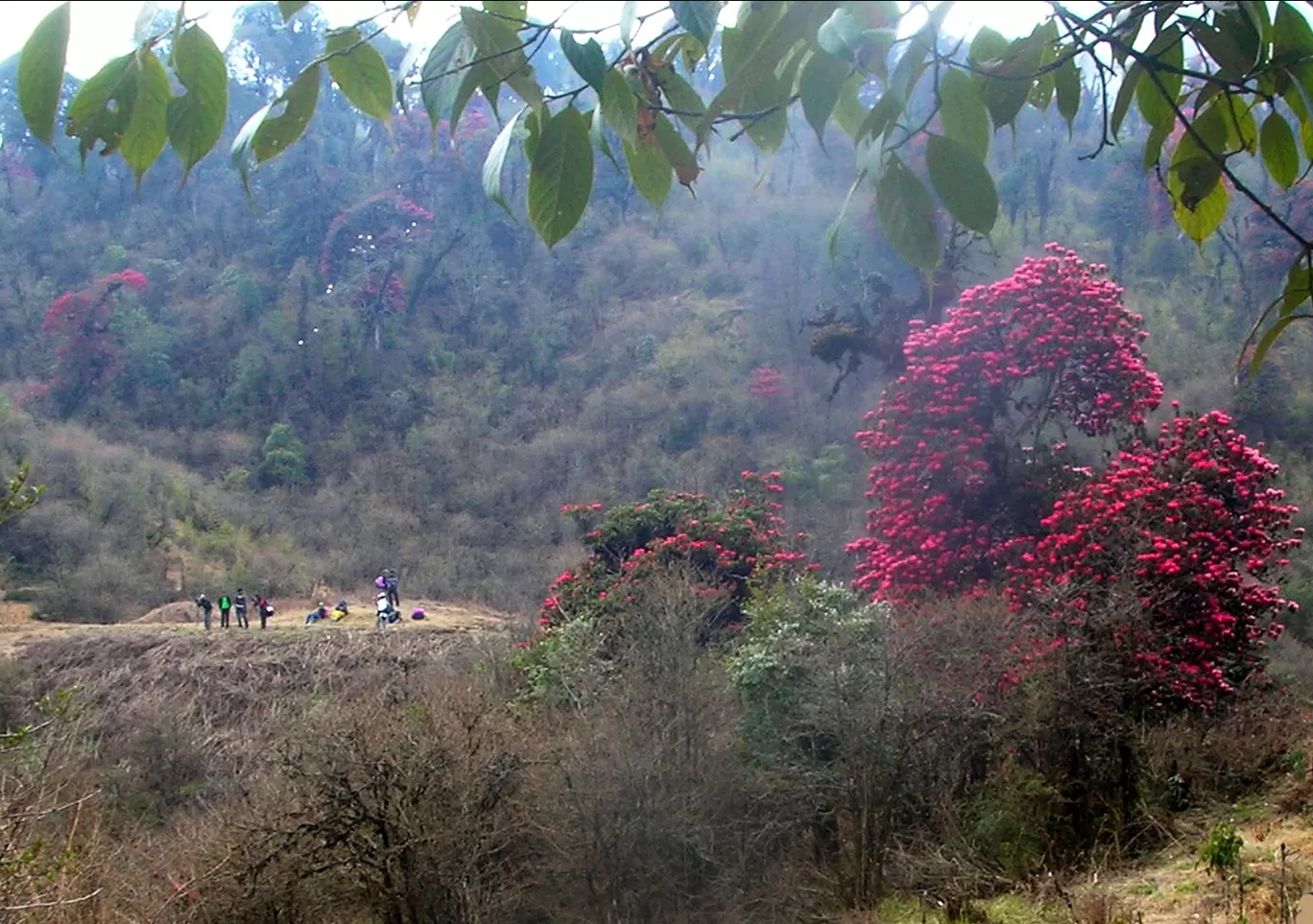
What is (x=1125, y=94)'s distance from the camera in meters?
0.87

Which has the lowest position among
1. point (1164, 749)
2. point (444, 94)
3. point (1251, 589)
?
point (1164, 749)

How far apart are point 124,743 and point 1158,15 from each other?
1043cm

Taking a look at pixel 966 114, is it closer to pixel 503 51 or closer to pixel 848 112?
pixel 848 112

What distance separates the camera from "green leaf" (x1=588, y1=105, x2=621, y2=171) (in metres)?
0.72

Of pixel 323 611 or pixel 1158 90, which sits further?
pixel 323 611

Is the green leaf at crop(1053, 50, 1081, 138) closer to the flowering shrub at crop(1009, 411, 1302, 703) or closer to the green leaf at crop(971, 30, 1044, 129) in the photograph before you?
the green leaf at crop(971, 30, 1044, 129)

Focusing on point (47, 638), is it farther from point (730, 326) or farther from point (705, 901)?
point (730, 326)

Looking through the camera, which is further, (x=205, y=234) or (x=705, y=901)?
(x=205, y=234)

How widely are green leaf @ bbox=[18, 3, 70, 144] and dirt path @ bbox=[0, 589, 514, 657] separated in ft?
36.5

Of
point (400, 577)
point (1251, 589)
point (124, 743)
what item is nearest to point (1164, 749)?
point (1251, 589)

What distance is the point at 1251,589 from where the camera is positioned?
7695mm

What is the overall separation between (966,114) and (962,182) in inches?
2.7

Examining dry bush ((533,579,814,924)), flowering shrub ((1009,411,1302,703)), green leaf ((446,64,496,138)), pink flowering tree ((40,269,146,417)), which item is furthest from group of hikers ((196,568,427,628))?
green leaf ((446,64,496,138))

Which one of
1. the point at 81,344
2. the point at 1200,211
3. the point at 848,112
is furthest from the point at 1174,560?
the point at 81,344
